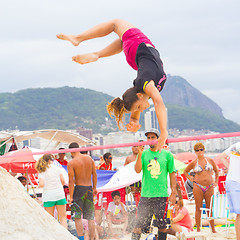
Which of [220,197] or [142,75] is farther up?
[142,75]

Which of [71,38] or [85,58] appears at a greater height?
[71,38]

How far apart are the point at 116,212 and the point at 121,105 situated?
3.08m

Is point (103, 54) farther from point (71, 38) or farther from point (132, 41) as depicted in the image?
point (132, 41)

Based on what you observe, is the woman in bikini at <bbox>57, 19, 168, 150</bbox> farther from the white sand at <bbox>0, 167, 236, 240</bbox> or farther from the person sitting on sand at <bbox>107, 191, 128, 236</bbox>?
the person sitting on sand at <bbox>107, 191, 128, 236</bbox>

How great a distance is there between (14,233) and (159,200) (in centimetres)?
278

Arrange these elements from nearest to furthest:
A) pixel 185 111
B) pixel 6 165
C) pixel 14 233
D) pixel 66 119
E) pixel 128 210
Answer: pixel 14 233
pixel 128 210
pixel 6 165
pixel 66 119
pixel 185 111

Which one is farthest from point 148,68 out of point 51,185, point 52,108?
point 52,108

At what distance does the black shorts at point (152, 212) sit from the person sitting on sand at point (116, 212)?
154 cm

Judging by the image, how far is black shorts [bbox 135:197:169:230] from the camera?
443cm

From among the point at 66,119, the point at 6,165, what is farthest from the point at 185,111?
the point at 6,165

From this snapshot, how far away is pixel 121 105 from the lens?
3.35 m

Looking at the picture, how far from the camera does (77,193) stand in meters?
5.51

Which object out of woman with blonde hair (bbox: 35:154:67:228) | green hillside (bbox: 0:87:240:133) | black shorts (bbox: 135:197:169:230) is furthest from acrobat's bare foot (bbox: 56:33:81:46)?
green hillside (bbox: 0:87:240:133)

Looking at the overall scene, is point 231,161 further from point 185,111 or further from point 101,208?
point 185,111
